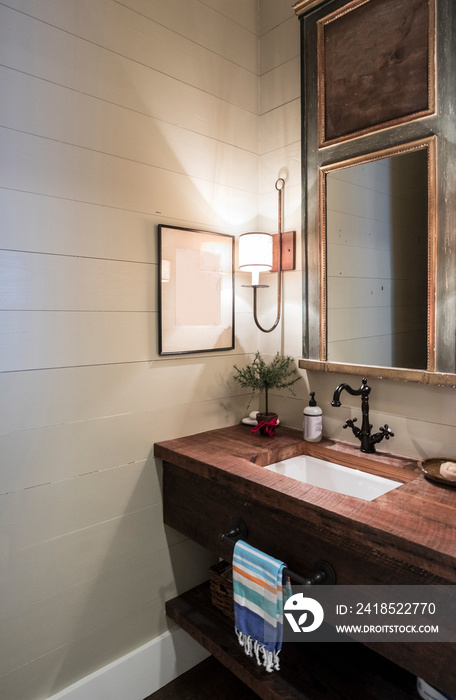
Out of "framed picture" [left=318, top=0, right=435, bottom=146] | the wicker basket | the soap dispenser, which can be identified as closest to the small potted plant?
the soap dispenser

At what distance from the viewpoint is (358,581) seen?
1.02 metres

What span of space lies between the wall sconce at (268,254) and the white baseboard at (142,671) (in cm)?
131

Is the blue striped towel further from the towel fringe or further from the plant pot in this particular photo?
the plant pot

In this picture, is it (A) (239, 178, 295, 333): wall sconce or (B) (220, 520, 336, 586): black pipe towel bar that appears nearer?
(B) (220, 520, 336, 586): black pipe towel bar

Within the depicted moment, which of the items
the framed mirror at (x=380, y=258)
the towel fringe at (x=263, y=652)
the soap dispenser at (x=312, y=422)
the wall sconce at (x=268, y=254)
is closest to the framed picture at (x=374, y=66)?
the framed mirror at (x=380, y=258)

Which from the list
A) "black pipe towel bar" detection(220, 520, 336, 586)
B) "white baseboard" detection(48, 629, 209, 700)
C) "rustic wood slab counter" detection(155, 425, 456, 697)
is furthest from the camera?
"white baseboard" detection(48, 629, 209, 700)

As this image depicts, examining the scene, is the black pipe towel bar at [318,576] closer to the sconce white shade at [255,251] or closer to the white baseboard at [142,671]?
the white baseboard at [142,671]

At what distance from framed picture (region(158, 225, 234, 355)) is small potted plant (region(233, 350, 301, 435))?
0.15 meters

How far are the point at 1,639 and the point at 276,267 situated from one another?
1.60 m

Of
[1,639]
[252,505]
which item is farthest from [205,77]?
[1,639]

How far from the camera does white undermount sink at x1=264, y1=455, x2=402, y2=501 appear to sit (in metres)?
1.37

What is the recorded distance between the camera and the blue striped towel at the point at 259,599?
3.77 feet

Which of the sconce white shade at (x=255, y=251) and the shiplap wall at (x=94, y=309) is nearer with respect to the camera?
the shiplap wall at (x=94, y=309)

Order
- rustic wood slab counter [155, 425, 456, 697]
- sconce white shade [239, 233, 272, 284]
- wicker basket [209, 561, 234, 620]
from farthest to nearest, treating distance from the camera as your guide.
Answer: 1. sconce white shade [239, 233, 272, 284]
2. wicker basket [209, 561, 234, 620]
3. rustic wood slab counter [155, 425, 456, 697]
